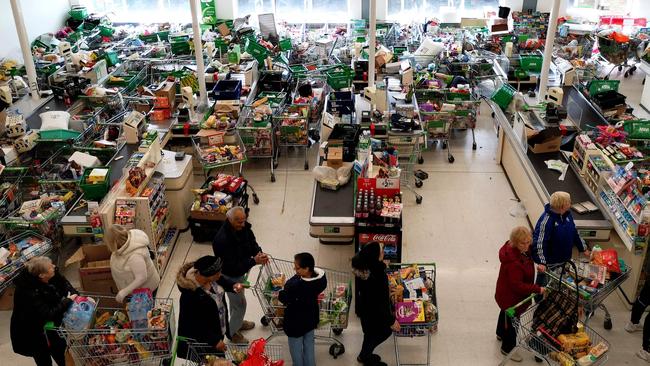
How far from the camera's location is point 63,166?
8734 millimetres

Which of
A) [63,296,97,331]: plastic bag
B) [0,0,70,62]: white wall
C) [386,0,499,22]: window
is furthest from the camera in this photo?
[386,0,499,22]: window

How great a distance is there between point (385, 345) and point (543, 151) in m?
3.90

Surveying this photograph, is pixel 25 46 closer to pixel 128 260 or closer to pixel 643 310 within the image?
pixel 128 260

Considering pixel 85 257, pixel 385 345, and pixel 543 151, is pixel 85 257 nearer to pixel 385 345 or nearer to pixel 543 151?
pixel 385 345

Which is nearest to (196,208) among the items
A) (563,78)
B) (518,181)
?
(518,181)

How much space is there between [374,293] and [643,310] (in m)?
3.02

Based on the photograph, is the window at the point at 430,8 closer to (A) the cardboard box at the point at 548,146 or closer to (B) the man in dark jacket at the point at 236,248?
(A) the cardboard box at the point at 548,146

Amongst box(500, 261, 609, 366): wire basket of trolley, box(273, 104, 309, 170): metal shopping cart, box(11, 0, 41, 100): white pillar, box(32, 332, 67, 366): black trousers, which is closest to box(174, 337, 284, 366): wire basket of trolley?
box(32, 332, 67, 366): black trousers

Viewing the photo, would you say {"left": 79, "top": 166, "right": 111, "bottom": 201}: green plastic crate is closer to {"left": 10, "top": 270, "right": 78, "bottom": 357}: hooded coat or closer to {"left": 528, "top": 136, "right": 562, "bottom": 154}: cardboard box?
{"left": 10, "top": 270, "right": 78, "bottom": 357}: hooded coat

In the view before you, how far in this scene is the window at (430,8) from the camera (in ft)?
59.3

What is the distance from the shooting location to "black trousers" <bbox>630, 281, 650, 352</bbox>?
245 inches

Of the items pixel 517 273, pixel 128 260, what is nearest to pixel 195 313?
pixel 128 260

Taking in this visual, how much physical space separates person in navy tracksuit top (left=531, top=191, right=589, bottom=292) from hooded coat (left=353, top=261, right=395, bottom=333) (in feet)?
5.62

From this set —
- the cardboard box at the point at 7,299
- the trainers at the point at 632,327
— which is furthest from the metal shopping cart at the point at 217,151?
the trainers at the point at 632,327
